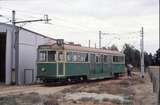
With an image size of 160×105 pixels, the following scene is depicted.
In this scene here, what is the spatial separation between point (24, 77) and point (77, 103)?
58.9 feet

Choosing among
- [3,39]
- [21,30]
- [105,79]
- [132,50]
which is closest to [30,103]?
[21,30]

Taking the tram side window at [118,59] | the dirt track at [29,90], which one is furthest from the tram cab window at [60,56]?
the tram side window at [118,59]

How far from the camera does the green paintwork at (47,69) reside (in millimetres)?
29953

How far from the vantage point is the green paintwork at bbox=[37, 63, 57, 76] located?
29953mm

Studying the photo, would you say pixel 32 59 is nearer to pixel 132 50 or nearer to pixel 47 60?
pixel 47 60

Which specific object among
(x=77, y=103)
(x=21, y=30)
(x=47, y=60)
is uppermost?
(x=21, y=30)

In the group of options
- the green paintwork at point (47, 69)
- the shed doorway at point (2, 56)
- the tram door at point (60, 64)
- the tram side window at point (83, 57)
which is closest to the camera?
the tram door at point (60, 64)

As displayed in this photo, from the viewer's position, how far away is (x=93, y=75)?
34625 millimetres

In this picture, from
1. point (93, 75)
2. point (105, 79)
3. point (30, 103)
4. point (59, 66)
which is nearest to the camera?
point (30, 103)

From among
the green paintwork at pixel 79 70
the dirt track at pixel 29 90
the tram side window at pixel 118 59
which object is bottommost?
the dirt track at pixel 29 90

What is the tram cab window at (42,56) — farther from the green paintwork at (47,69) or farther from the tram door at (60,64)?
the tram door at (60,64)

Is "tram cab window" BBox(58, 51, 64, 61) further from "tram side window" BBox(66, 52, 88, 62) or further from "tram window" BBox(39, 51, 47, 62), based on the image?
"tram window" BBox(39, 51, 47, 62)

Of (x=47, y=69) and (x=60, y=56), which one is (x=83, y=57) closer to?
(x=60, y=56)

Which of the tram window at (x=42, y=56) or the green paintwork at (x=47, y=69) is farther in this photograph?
the tram window at (x=42, y=56)
